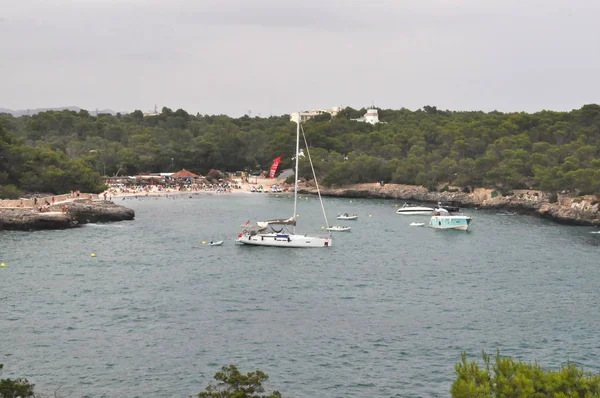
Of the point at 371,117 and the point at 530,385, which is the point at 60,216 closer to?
the point at 530,385

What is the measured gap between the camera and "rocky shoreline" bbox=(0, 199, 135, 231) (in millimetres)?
67375

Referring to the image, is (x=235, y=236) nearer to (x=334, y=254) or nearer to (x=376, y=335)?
(x=334, y=254)

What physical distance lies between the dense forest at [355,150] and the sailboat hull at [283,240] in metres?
34.0

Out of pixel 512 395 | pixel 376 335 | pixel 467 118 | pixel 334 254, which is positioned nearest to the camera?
pixel 512 395

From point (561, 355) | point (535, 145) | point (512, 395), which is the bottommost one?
point (561, 355)

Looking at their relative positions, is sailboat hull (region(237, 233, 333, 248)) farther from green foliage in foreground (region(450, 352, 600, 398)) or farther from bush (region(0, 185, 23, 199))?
green foliage in foreground (region(450, 352, 600, 398))

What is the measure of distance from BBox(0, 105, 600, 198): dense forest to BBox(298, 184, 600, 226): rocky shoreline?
1.69 metres

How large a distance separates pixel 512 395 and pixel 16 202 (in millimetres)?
63990

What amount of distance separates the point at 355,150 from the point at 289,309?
97870mm

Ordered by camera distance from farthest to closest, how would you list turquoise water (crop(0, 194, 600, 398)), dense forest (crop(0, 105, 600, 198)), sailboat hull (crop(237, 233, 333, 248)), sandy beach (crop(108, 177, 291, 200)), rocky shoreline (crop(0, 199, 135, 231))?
1. sandy beach (crop(108, 177, 291, 200))
2. dense forest (crop(0, 105, 600, 198))
3. rocky shoreline (crop(0, 199, 135, 231))
4. sailboat hull (crop(237, 233, 333, 248))
5. turquoise water (crop(0, 194, 600, 398))

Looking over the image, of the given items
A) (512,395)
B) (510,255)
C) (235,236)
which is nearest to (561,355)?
(512,395)

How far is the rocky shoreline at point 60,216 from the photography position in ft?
221

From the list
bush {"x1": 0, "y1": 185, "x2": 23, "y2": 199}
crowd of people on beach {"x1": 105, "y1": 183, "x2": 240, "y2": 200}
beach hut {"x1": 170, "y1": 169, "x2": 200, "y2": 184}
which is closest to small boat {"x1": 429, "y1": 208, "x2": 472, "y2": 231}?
bush {"x1": 0, "y1": 185, "x2": 23, "y2": 199}

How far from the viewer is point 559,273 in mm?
49500
